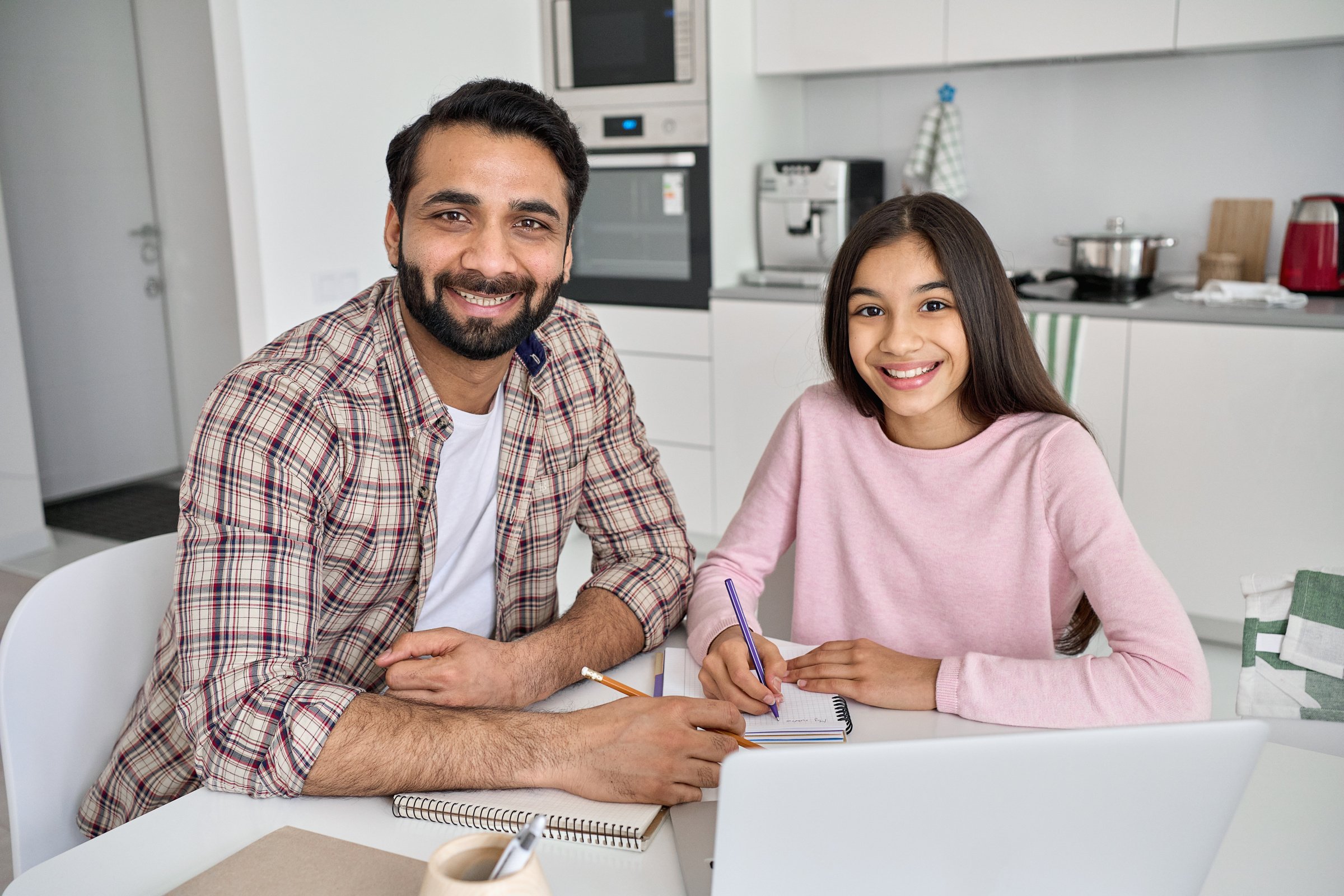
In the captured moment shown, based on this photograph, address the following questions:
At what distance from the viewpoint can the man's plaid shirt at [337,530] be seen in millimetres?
969

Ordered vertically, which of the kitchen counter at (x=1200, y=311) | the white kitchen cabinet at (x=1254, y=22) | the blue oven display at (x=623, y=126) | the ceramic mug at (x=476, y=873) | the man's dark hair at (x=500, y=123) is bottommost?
the ceramic mug at (x=476, y=873)

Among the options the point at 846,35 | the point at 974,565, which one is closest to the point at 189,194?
the point at 846,35

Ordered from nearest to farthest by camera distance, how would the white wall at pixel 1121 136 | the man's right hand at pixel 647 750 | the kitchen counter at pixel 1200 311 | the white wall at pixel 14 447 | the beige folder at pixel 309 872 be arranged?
the beige folder at pixel 309 872 < the man's right hand at pixel 647 750 < the kitchen counter at pixel 1200 311 < the white wall at pixel 1121 136 < the white wall at pixel 14 447

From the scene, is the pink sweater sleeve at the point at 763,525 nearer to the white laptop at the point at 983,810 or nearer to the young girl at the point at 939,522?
the young girl at the point at 939,522

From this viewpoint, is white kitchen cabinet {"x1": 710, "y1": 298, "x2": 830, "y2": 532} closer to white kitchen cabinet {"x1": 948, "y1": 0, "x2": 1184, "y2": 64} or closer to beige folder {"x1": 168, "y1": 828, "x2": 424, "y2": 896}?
white kitchen cabinet {"x1": 948, "y1": 0, "x2": 1184, "y2": 64}

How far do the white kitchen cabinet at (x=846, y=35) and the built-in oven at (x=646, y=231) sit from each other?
0.41m

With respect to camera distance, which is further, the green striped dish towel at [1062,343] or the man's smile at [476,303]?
the green striped dish towel at [1062,343]

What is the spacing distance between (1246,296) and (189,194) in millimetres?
2993

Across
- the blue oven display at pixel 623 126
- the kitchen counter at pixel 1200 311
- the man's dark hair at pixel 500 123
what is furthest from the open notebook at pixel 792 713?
the blue oven display at pixel 623 126

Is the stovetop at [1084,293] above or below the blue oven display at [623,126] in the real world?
below

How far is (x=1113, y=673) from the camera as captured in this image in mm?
1058

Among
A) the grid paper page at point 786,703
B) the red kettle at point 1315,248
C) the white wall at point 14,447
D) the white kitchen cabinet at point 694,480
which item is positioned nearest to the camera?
the grid paper page at point 786,703

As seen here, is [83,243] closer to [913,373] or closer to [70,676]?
[70,676]

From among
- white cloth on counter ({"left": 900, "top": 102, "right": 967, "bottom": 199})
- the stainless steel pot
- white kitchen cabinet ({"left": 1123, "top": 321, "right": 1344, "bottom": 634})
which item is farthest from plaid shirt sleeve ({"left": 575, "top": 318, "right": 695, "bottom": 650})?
white cloth on counter ({"left": 900, "top": 102, "right": 967, "bottom": 199})
